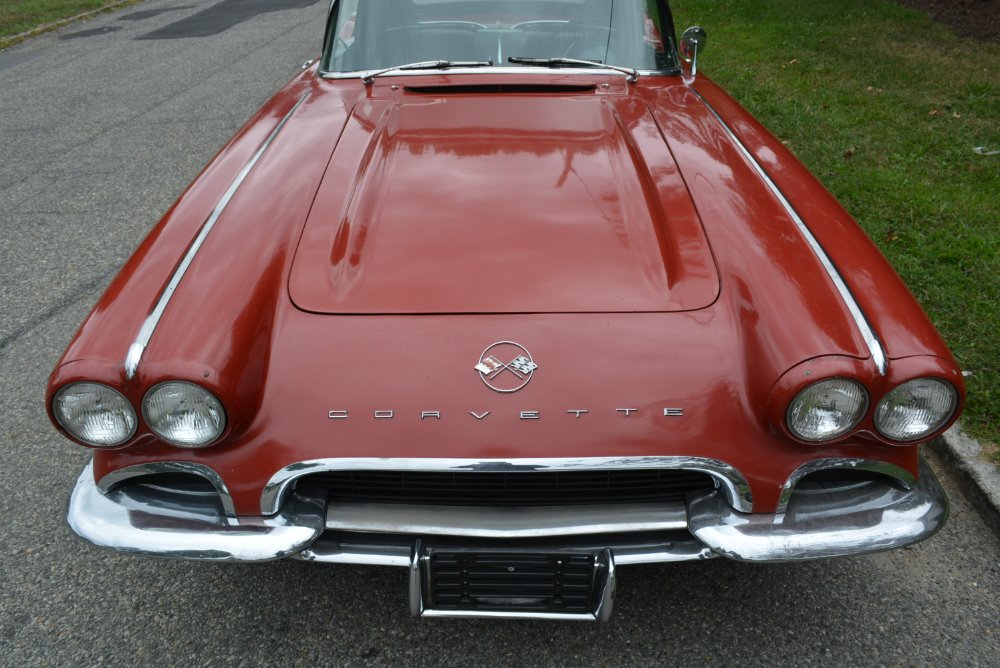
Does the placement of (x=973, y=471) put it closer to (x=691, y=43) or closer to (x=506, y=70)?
(x=691, y=43)

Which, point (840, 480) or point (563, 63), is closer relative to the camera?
point (840, 480)

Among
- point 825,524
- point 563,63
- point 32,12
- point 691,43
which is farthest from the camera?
point 32,12

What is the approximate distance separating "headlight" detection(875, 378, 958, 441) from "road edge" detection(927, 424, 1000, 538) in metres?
0.95

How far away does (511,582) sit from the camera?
5.92 feet

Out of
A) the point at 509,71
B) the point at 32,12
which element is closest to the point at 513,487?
the point at 509,71

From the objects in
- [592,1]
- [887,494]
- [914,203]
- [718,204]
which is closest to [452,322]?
[718,204]

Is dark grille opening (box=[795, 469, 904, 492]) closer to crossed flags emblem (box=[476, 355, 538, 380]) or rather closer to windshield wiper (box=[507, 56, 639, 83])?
crossed flags emblem (box=[476, 355, 538, 380])

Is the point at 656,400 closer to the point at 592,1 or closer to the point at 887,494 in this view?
the point at 887,494

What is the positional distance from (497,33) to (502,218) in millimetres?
1227

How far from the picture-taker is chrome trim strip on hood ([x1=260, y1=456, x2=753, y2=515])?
5.50 ft

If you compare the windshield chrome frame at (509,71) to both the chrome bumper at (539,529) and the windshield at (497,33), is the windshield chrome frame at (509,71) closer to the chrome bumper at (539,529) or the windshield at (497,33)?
the windshield at (497,33)

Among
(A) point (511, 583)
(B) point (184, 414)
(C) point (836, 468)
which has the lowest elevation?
(A) point (511, 583)

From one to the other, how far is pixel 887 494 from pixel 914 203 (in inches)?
113

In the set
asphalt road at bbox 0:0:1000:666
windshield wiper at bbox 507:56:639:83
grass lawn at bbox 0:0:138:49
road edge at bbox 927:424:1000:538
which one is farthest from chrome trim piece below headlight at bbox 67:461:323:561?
grass lawn at bbox 0:0:138:49
